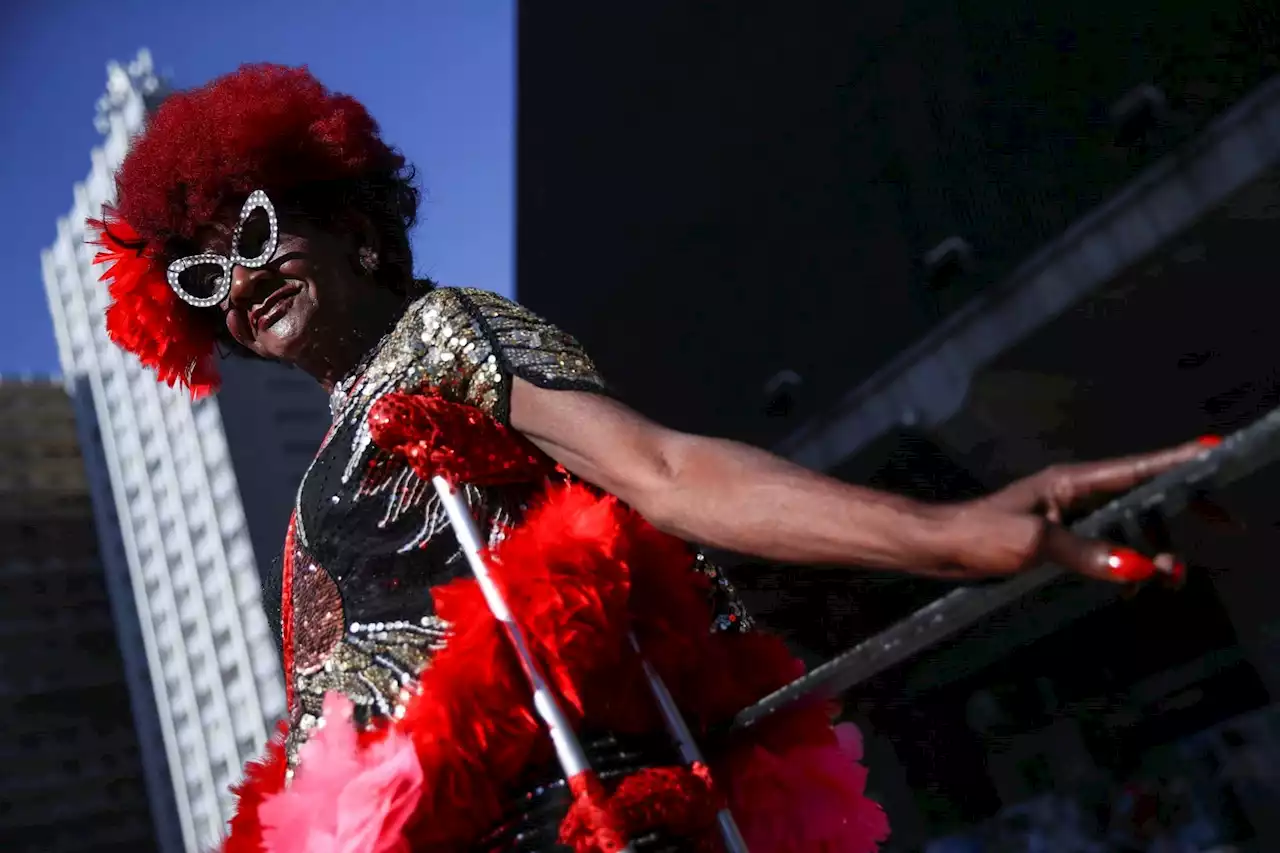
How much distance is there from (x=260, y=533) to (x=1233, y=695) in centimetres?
1433

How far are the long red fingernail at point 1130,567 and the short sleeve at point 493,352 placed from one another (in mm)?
491

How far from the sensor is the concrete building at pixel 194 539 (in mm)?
16484

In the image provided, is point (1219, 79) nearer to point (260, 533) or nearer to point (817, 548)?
point (817, 548)

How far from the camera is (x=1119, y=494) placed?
0.73 m

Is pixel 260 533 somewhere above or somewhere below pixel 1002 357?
above

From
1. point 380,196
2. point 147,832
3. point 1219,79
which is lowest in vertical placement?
point 380,196

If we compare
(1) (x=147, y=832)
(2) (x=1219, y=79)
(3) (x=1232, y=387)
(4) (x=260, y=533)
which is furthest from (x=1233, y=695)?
(1) (x=147, y=832)

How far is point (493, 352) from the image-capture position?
1.12 m

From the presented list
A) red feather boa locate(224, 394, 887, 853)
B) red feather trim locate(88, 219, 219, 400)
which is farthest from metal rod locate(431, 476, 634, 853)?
red feather trim locate(88, 219, 219, 400)

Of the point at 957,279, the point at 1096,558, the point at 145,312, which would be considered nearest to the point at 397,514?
the point at 145,312

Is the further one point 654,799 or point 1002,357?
point 1002,357

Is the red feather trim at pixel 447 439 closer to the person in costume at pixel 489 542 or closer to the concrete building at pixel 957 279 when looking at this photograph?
the person in costume at pixel 489 542

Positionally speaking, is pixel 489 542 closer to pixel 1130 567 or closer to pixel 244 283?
pixel 244 283

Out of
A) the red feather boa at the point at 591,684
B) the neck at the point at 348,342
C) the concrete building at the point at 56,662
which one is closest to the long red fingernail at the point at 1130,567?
the red feather boa at the point at 591,684
